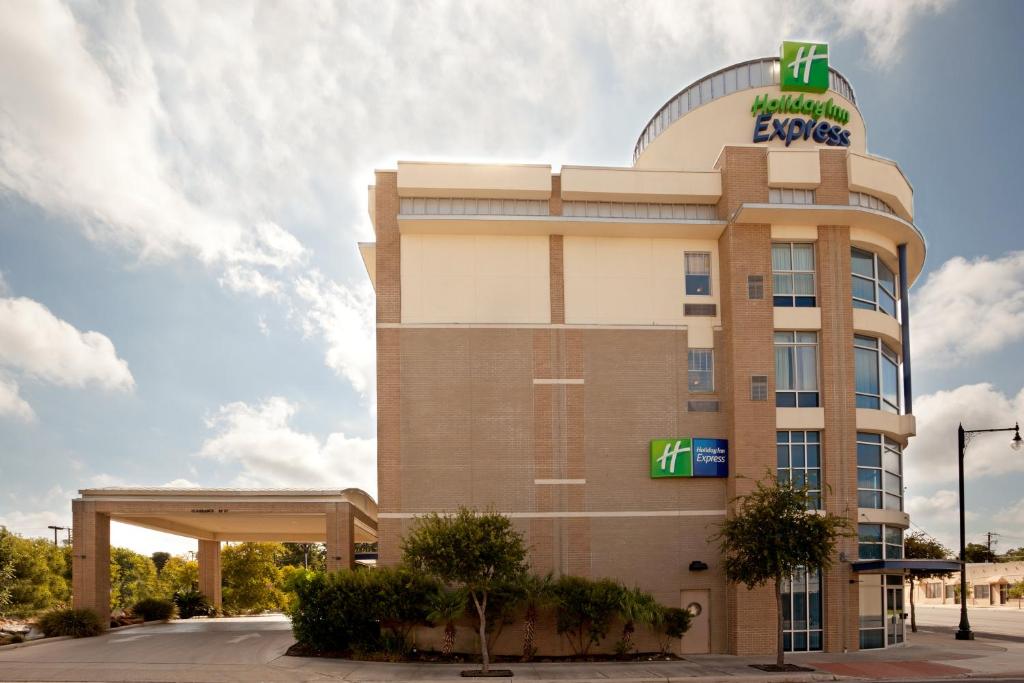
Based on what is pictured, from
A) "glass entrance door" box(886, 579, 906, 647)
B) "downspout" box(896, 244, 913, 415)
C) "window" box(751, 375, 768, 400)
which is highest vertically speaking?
"downspout" box(896, 244, 913, 415)

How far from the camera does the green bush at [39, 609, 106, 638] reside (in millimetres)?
29562

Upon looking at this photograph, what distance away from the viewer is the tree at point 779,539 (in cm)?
2409

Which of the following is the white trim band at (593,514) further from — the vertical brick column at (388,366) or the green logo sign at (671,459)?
the green logo sign at (671,459)

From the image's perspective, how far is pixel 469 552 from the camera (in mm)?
22375

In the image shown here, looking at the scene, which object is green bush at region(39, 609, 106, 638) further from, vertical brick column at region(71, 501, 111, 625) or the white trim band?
the white trim band

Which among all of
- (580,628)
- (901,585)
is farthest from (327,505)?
(901,585)

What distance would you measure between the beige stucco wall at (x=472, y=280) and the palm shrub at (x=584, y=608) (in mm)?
8992

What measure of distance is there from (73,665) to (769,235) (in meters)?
25.5

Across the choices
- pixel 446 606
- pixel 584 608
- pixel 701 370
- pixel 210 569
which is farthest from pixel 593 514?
pixel 210 569

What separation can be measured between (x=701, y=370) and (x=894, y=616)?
1133cm

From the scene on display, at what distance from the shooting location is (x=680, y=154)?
111 feet

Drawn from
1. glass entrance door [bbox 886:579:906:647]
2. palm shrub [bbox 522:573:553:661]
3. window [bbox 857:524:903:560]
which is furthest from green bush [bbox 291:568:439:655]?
glass entrance door [bbox 886:579:906:647]

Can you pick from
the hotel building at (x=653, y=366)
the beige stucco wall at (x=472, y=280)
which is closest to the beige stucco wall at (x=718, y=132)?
the hotel building at (x=653, y=366)

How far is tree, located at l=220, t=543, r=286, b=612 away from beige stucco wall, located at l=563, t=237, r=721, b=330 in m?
35.7
